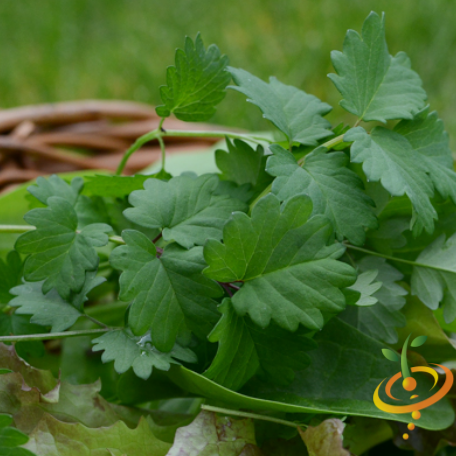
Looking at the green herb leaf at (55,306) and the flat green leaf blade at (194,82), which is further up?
the flat green leaf blade at (194,82)

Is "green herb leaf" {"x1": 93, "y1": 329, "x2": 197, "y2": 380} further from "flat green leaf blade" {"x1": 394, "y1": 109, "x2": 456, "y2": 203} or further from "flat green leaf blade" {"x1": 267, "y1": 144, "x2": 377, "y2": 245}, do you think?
"flat green leaf blade" {"x1": 394, "y1": 109, "x2": 456, "y2": 203}

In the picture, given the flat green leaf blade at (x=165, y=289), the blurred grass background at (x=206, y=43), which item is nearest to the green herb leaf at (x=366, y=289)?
the flat green leaf blade at (x=165, y=289)

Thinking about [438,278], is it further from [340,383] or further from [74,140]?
[74,140]

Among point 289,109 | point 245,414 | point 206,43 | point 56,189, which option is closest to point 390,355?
point 245,414

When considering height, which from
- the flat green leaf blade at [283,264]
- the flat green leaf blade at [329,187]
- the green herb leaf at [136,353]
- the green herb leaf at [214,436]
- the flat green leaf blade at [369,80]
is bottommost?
the green herb leaf at [214,436]

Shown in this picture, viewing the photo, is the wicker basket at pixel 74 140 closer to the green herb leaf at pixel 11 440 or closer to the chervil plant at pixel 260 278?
the chervil plant at pixel 260 278

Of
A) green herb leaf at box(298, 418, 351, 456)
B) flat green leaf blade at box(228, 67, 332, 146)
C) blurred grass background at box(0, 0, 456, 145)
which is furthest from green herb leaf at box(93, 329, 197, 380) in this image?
blurred grass background at box(0, 0, 456, 145)
